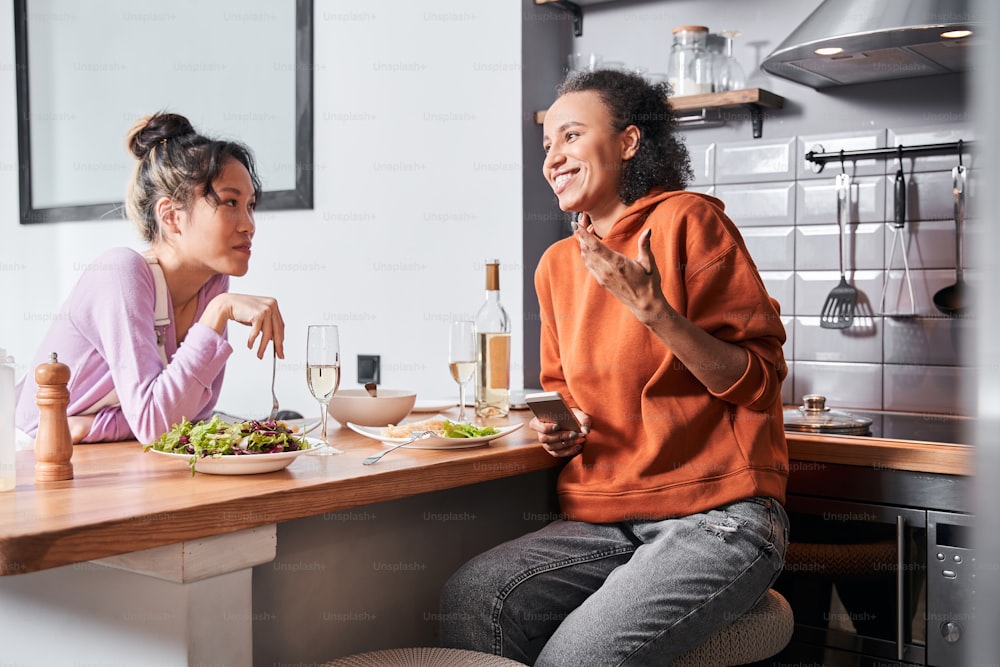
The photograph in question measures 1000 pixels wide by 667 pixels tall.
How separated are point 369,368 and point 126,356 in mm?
1308

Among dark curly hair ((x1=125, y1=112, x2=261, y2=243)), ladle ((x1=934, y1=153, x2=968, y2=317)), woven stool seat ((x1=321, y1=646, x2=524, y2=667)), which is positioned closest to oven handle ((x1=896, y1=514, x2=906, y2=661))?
ladle ((x1=934, y1=153, x2=968, y2=317))

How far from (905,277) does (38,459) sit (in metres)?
2.00

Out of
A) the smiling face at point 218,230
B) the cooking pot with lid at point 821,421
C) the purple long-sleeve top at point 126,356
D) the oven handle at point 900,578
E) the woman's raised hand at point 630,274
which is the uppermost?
the smiling face at point 218,230

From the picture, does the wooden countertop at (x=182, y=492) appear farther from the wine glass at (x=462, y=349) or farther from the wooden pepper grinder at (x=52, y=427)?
the wine glass at (x=462, y=349)

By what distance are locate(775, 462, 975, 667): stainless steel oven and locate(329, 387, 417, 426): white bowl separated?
85 cm

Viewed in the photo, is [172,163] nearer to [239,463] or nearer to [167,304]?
[167,304]

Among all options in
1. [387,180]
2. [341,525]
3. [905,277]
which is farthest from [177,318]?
[905,277]

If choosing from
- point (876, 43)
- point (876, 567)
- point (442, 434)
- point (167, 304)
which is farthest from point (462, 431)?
point (876, 43)

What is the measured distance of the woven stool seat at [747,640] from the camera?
1.52 m

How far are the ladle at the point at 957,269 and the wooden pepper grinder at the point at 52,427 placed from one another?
1961 millimetres

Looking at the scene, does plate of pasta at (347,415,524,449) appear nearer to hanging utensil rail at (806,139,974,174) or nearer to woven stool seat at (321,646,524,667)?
woven stool seat at (321,646,524,667)

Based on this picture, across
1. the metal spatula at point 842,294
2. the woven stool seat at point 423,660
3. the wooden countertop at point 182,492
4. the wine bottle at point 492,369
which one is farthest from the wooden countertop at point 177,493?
the metal spatula at point 842,294

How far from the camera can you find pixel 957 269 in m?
2.36

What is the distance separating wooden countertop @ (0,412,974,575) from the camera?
994 mm
